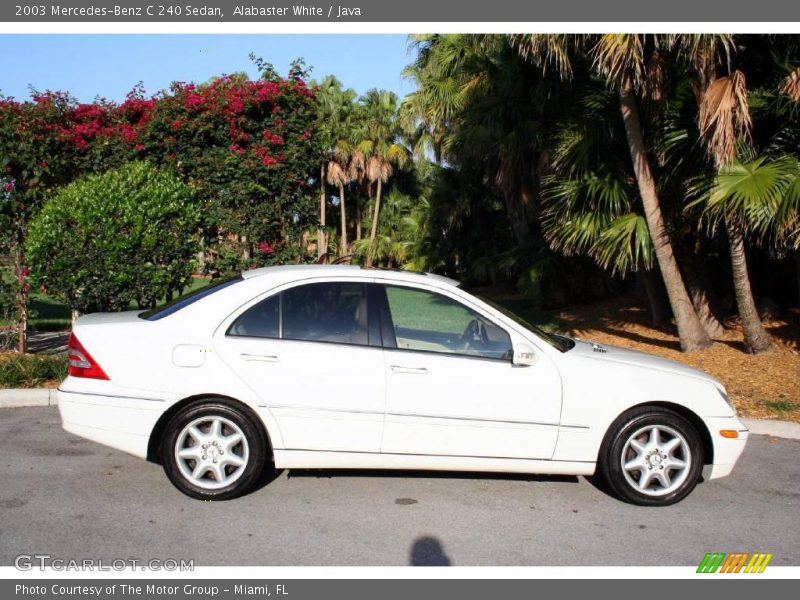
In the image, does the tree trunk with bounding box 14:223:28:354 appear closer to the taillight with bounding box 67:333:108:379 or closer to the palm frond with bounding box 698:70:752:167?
the taillight with bounding box 67:333:108:379

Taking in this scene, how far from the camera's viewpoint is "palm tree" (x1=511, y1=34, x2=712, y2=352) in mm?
8828

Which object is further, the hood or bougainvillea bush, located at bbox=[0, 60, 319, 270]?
bougainvillea bush, located at bbox=[0, 60, 319, 270]

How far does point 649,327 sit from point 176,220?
8269 millimetres

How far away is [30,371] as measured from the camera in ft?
27.6

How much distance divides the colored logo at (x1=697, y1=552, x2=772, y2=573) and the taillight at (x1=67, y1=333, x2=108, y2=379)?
3993 mm

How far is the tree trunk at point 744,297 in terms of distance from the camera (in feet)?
31.8

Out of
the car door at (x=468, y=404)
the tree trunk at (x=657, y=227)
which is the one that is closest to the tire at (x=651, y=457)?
the car door at (x=468, y=404)

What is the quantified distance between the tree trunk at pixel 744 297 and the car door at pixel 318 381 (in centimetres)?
602

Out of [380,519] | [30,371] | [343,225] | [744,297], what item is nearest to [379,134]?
[343,225]

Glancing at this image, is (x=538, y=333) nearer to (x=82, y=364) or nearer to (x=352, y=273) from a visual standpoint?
(x=352, y=273)

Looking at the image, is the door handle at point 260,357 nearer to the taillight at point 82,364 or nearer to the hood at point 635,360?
the taillight at point 82,364

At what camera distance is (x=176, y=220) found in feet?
30.8

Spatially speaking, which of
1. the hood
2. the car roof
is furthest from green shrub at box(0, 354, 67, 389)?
the hood

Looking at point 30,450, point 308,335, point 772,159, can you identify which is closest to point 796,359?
point 772,159
